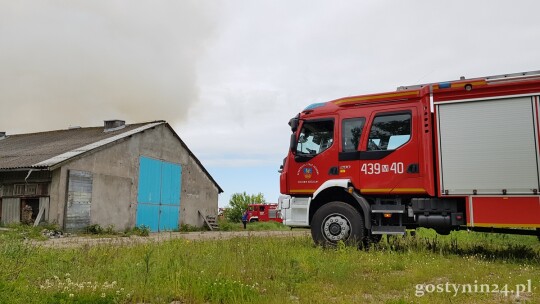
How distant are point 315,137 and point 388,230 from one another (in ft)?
8.65

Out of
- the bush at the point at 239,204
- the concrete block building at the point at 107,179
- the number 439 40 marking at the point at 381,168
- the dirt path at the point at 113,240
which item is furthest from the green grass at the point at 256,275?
the bush at the point at 239,204

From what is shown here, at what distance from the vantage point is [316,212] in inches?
365

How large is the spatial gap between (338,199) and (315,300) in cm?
486

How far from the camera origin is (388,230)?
341 inches

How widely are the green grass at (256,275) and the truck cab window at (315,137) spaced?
2350 millimetres

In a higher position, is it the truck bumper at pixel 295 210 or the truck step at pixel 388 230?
the truck bumper at pixel 295 210

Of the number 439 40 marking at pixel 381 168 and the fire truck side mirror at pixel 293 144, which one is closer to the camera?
the number 439 40 marking at pixel 381 168

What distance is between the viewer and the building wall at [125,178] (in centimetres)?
1883

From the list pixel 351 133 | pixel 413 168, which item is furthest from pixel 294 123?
pixel 413 168

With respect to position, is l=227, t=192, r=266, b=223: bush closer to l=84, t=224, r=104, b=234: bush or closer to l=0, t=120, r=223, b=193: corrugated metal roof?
l=0, t=120, r=223, b=193: corrugated metal roof

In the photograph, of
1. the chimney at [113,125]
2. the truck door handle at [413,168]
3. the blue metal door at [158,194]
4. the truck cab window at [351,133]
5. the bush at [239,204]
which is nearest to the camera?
the truck door handle at [413,168]

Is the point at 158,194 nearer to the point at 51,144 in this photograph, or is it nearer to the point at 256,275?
the point at 51,144

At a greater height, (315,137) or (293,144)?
(315,137)

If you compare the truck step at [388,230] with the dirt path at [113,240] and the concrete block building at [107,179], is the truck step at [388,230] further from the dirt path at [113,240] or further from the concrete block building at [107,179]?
the concrete block building at [107,179]
